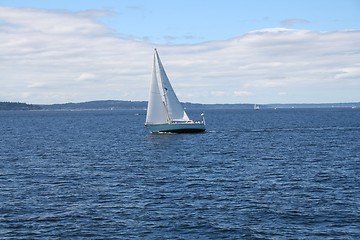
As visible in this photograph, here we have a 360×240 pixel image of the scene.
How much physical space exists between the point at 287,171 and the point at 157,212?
73.3 ft

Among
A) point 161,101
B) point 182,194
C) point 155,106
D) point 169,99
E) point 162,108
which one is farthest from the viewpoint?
point 169,99

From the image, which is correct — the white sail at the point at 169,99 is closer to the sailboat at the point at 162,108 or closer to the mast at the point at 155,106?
the sailboat at the point at 162,108

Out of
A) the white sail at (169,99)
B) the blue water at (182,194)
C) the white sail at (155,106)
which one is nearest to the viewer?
the blue water at (182,194)

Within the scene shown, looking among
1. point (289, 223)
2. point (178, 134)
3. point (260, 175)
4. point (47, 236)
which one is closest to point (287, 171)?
point (260, 175)

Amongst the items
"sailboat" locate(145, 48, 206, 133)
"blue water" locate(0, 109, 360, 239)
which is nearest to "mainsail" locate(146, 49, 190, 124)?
"sailboat" locate(145, 48, 206, 133)

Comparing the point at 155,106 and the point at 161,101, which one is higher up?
the point at 161,101

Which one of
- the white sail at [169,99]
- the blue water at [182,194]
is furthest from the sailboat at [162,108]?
the blue water at [182,194]

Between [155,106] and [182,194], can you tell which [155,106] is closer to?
[155,106]

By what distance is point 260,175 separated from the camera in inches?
2093

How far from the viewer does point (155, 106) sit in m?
102

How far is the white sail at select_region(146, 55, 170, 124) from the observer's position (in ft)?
336

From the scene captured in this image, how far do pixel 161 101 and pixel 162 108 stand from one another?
137 cm

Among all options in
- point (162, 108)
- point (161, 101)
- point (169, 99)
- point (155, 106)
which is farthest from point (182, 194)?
point (169, 99)

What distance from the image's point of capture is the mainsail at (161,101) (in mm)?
102500
